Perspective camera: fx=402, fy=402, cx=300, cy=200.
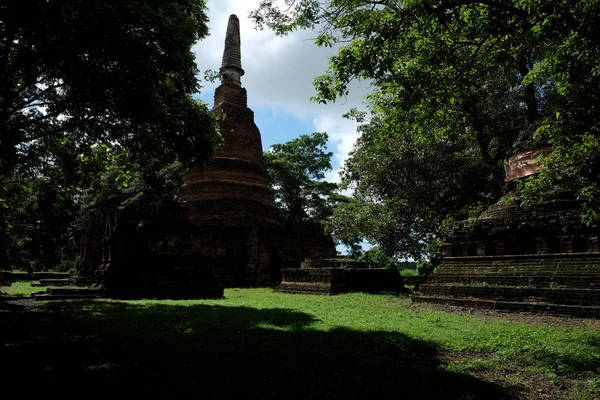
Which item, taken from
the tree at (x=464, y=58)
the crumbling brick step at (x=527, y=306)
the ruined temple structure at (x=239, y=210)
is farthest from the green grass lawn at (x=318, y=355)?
the ruined temple structure at (x=239, y=210)

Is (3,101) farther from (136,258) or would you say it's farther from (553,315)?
(553,315)

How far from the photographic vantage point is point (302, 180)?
32.7 m

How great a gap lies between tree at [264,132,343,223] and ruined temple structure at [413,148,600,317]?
20.7 m

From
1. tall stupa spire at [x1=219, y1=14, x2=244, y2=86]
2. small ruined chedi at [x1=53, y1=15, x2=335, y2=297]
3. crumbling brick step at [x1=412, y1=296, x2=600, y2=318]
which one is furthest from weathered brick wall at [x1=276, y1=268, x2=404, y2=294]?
tall stupa spire at [x1=219, y1=14, x2=244, y2=86]

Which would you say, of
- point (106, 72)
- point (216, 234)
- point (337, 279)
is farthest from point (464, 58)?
point (216, 234)

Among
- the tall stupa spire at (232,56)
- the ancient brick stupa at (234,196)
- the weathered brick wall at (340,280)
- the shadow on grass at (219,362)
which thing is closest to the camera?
the shadow on grass at (219,362)

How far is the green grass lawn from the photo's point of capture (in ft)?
11.5

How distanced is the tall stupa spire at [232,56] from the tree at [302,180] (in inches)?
317

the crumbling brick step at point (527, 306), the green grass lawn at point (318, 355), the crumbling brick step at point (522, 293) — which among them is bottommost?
the green grass lawn at point (318, 355)

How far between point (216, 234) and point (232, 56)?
38.9 feet

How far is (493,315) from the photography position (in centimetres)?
832

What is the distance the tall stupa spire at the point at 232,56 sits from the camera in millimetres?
25141

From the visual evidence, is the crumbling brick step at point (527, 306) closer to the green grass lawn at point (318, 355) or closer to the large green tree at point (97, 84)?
the green grass lawn at point (318, 355)

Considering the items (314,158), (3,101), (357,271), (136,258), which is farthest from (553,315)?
(314,158)
